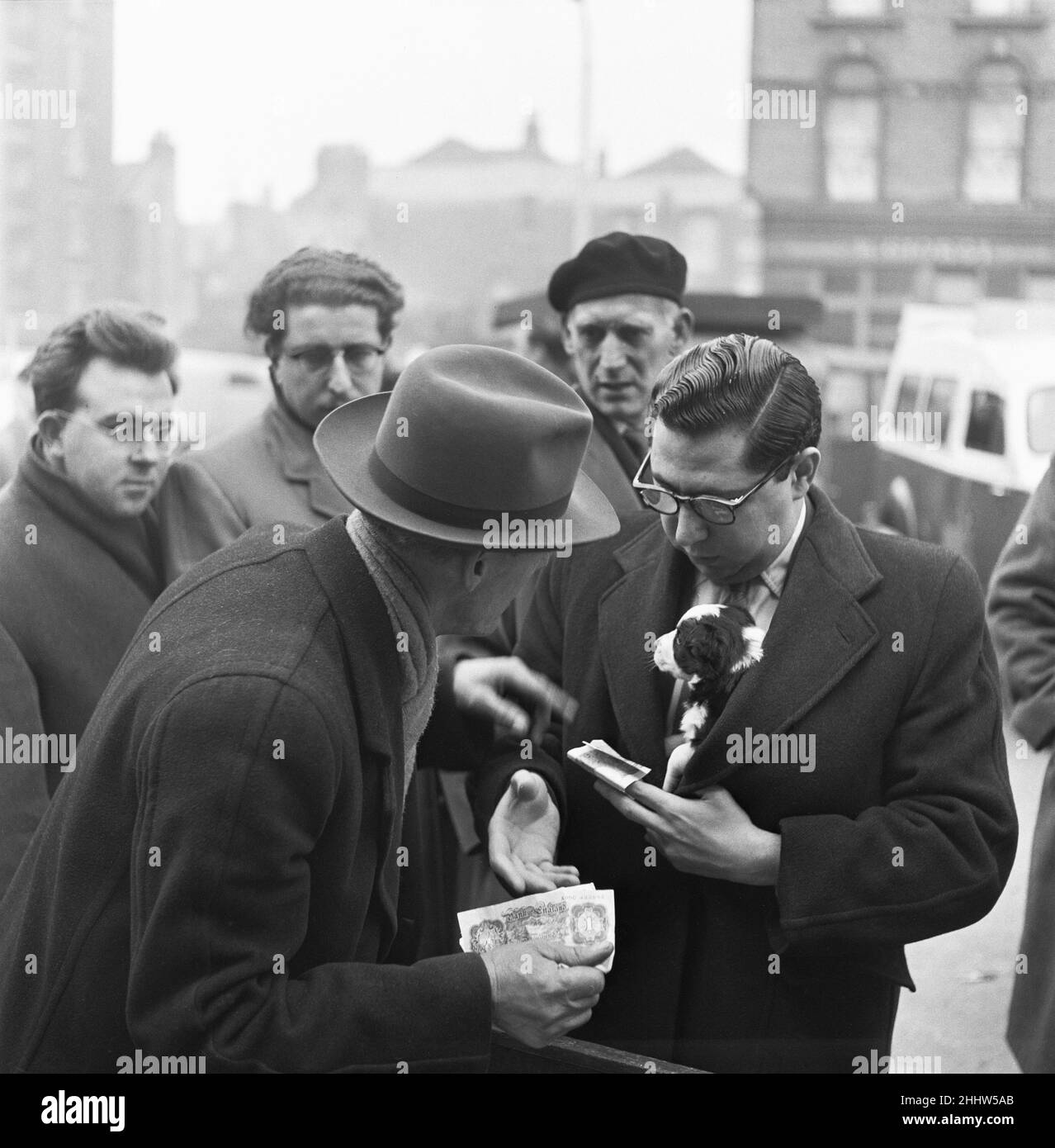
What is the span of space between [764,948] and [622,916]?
0.88 feet

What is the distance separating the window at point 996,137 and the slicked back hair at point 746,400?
65.0ft

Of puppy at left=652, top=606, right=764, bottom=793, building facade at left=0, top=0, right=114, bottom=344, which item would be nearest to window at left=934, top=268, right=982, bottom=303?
building facade at left=0, top=0, right=114, bottom=344

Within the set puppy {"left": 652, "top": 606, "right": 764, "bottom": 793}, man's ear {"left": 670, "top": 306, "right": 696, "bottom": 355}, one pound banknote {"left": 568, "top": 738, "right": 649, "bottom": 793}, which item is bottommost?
one pound banknote {"left": 568, "top": 738, "right": 649, "bottom": 793}

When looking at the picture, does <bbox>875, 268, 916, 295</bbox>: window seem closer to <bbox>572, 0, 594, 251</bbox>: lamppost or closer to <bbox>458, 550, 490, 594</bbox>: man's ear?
<bbox>572, 0, 594, 251</bbox>: lamppost

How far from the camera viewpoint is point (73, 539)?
126 inches

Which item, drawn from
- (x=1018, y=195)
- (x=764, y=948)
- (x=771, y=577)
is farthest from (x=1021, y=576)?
(x=1018, y=195)

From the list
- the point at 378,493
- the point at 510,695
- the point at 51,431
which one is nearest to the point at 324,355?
the point at 51,431

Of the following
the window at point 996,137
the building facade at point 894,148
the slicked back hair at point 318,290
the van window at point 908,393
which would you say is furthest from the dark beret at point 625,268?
the window at point 996,137

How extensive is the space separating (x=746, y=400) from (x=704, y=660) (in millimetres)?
431

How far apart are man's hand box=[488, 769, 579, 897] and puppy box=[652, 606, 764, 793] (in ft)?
0.77

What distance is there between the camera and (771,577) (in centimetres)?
249

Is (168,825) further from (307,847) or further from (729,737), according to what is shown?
(729,737)

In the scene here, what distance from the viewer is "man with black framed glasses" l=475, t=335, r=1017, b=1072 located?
7.50ft

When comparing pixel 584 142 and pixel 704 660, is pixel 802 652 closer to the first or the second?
pixel 704 660
